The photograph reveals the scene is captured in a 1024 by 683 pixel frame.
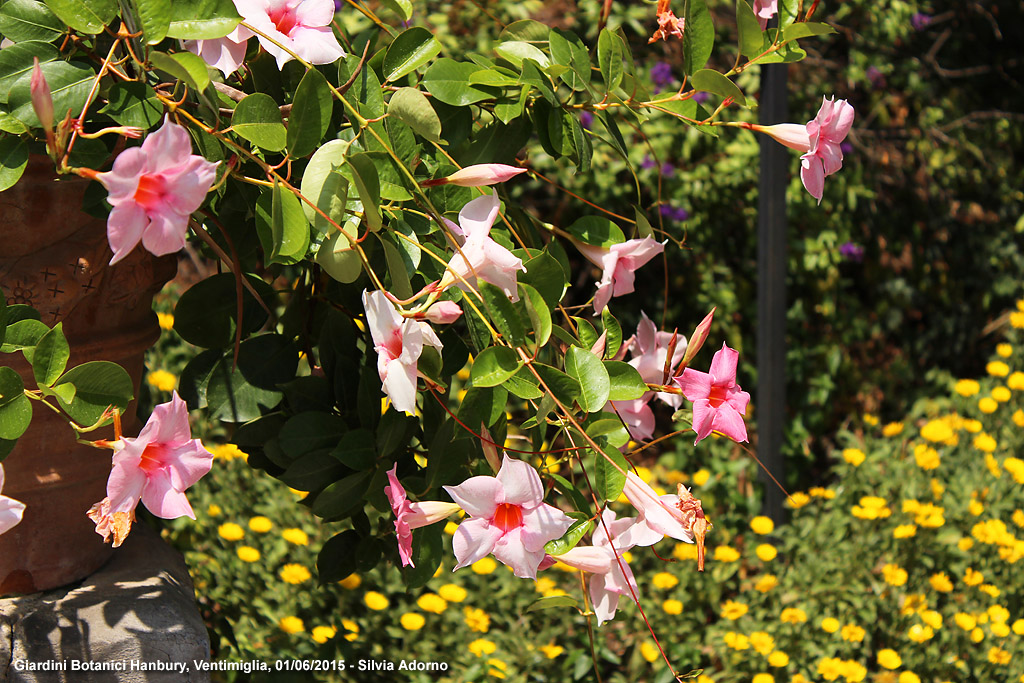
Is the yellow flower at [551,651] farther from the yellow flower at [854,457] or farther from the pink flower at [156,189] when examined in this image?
the pink flower at [156,189]

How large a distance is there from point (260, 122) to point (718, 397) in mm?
460

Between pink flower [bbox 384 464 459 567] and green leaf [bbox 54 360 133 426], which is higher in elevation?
green leaf [bbox 54 360 133 426]

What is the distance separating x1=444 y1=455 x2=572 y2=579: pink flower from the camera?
2.08ft

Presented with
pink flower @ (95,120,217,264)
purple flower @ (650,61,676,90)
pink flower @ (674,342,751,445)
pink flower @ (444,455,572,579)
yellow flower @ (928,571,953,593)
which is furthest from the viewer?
purple flower @ (650,61,676,90)

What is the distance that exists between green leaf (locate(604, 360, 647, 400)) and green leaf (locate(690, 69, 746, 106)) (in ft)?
0.91

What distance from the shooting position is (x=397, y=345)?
0.64 m

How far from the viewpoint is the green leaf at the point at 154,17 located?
0.63 m

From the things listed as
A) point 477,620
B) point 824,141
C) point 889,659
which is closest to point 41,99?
point 824,141

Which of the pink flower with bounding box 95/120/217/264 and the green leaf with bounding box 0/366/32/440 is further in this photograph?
the green leaf with bounding box 0/366/32/440

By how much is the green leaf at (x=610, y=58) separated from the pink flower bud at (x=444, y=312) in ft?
1.08

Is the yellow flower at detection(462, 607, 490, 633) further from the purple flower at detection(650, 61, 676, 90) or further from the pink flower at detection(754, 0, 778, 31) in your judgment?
the purple flower at detection(650, 61, 676, 90)

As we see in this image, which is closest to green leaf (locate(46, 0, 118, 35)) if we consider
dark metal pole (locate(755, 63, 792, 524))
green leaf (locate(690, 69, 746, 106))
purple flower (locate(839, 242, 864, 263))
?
green leaf (locate(690, 69, 746, 106))

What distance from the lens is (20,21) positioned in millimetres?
692

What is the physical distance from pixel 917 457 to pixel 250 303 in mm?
1726
